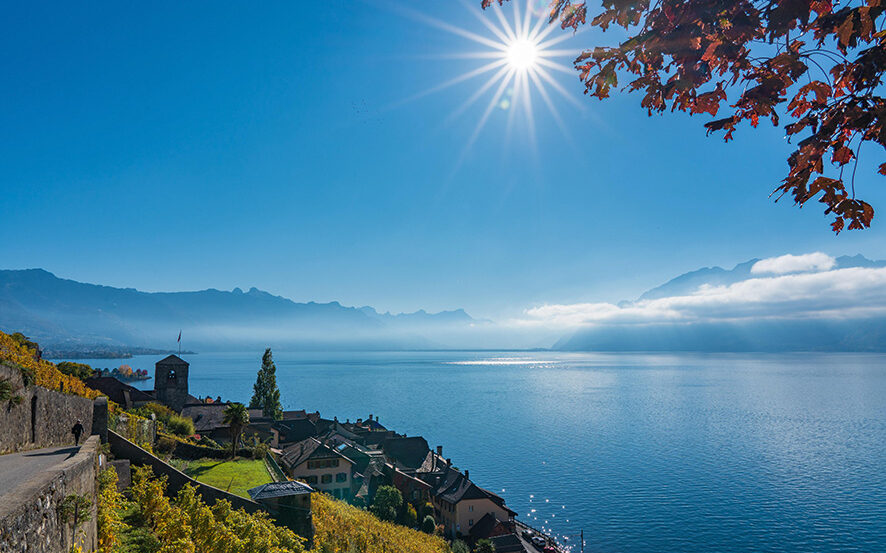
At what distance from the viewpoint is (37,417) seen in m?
15.9

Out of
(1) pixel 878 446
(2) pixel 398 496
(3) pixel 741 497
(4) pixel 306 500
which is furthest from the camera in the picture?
(1) pixel 878 446

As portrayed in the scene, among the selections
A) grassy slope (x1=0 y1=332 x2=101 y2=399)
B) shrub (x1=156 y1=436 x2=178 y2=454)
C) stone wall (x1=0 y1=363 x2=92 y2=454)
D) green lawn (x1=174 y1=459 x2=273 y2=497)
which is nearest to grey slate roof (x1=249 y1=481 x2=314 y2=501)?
green lawn (x1=174 y1=459 x2=273 y2=497)

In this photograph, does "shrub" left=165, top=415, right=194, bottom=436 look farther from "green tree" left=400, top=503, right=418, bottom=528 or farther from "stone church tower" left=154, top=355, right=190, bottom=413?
"stone church tower" left=154, top=355, right=190, bottom=413

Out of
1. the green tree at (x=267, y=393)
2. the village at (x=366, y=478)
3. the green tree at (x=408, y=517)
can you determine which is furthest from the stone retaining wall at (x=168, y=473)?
the green tree at (x=267, y=393)

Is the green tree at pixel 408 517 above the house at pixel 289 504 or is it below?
below

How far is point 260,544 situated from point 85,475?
19.2 ft

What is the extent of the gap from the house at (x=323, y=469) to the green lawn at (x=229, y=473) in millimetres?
19217

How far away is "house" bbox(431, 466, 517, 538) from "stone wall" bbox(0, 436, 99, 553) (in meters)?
46.4

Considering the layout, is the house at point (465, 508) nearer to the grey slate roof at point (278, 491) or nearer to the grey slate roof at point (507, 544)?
the grey slate roof at point (507, 544)

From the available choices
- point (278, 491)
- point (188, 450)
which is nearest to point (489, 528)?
point (188, 450)

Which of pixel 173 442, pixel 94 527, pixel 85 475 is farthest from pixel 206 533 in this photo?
pixel 173 442

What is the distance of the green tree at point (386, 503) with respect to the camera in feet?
159

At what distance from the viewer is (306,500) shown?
21.2 metres

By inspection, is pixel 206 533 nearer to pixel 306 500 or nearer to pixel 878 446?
pixel 306 500
